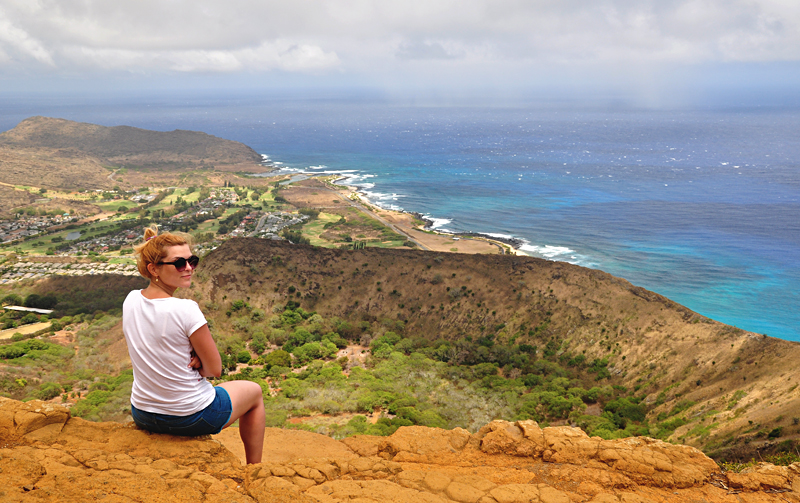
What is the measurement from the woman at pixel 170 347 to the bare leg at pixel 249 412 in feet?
0.44

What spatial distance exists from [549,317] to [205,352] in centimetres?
3649

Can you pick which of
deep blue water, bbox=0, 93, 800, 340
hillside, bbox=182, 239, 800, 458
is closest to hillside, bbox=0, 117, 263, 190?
deep blue water, bbox=0, 93, 800, 340

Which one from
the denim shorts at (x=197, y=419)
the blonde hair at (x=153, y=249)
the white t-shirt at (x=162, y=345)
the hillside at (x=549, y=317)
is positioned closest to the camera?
the white t-shirt at (x=162, y=345)

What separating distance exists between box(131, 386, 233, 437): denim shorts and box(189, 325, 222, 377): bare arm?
17.0 inches

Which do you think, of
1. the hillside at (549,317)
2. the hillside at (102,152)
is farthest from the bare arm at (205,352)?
the hillside at (102,152)

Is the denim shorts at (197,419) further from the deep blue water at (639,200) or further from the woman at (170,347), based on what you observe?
the deep blue water at (639,200)

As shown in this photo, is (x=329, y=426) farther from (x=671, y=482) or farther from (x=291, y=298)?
(x=291, y=298)

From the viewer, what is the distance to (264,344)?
37.4 metres

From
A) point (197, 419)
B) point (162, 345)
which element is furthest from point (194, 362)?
point (197, 419)

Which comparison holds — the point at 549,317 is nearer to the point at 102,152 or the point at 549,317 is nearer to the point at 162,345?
the point at 162,345

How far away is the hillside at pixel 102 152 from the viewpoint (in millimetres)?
126500

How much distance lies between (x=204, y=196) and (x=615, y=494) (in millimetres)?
116220

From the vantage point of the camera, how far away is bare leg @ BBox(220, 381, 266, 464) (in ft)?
17.3

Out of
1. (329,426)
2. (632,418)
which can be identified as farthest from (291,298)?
(632,418)
